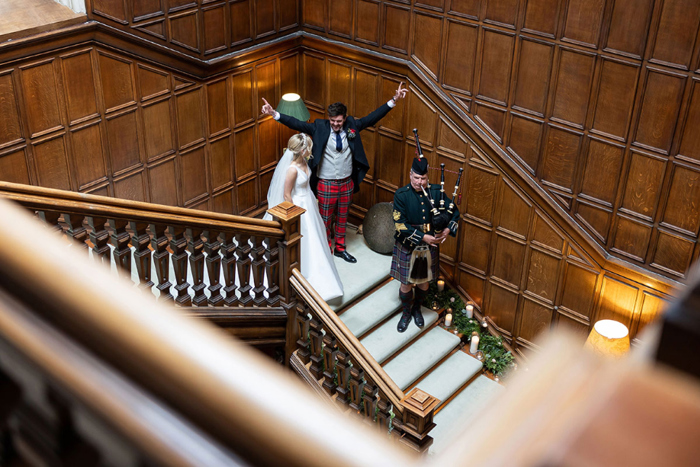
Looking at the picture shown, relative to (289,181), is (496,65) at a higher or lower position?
higher

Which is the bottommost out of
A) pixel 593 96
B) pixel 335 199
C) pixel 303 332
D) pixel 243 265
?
pixel 303 332

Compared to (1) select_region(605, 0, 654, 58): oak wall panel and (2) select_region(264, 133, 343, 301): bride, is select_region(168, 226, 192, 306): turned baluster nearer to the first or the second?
(2) select_region(264, 133, 343, 301): bride

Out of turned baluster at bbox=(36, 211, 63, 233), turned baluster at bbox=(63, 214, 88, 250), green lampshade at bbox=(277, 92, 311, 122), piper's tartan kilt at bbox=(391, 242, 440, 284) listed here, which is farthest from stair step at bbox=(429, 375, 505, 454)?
turned baluster at bbox=(36, 211, 63, 233)

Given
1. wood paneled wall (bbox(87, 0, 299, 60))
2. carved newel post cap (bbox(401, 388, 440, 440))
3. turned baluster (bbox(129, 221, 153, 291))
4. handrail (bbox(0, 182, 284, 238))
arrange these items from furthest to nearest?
1. wood paneled wall (bbox(87, 0, 299, 60))
2. carved newel post cap (bbox(401, 388, 440, 440))
3. turned baluster (bbox(129, 221, 153, 291))
4. handrail (bbox(0, 182, 284, 238))

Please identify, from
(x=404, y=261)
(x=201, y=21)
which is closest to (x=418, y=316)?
(x=404, y=261)

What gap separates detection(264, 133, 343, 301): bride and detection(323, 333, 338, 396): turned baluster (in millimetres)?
1253

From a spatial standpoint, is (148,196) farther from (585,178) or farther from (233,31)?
(585,178)

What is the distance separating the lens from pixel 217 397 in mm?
437

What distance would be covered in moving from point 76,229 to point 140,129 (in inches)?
111

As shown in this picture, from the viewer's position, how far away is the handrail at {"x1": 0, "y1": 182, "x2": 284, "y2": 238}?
12.4 ft

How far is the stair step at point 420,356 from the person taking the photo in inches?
261

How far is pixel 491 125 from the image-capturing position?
668cm

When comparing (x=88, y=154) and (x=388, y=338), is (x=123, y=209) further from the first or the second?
(x=388, y=338)

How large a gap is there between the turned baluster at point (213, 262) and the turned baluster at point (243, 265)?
0.14 metres
